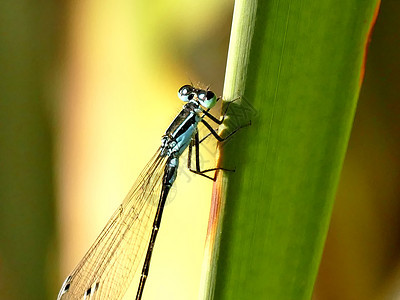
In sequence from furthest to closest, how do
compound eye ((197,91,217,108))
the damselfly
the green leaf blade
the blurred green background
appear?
→ 1. the damselfly
2. compound eye ((197,91,217,108))
3. the blurred green background
4. the green leaf blade

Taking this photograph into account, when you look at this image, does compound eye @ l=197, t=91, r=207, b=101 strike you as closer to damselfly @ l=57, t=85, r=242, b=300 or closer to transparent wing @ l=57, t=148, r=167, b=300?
damselfly @ l=57, t=85, r=242, b=300

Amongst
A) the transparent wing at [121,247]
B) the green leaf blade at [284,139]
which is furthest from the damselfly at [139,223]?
the green leaf blade at [284,139]

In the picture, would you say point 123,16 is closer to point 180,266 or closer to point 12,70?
point 12,70

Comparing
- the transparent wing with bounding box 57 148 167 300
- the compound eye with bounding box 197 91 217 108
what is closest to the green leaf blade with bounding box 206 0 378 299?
the compound eye with bounding box 197 91 217 108

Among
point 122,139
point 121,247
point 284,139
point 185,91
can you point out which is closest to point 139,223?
point 121,247

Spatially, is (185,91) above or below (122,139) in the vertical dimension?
above

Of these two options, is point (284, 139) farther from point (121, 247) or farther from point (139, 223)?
point (121, 247)
